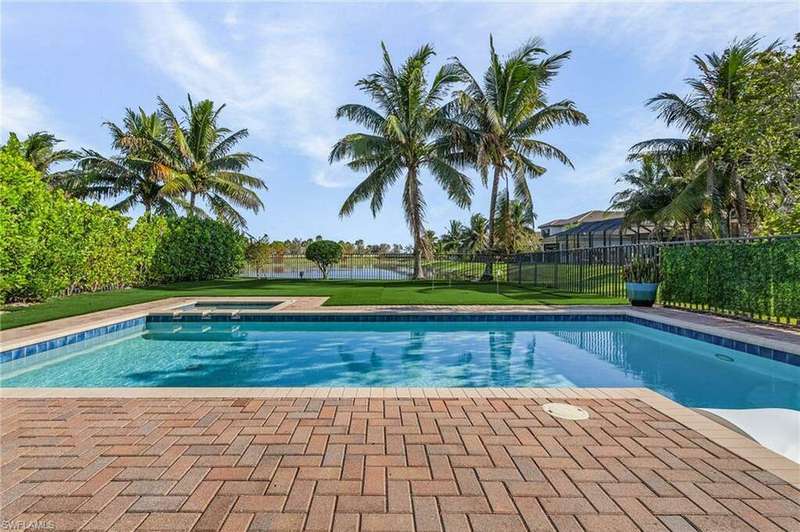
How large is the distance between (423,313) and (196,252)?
11746 millimetres

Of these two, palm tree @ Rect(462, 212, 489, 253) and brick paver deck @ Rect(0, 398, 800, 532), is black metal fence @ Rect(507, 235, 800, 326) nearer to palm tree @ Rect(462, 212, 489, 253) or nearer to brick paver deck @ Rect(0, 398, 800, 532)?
brick paver deck @ Rect(0, 398, 800, 532)

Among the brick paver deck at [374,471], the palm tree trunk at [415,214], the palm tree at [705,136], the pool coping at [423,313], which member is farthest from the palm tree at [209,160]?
the palm tree at [705,136]

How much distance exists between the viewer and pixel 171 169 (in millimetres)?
17312

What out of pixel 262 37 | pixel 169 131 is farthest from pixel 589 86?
pixel 169 131

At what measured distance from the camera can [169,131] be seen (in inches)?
737

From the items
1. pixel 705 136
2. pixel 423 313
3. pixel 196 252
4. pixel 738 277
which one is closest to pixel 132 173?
pixel 196 252

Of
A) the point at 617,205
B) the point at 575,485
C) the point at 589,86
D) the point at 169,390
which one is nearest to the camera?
the point at 575,485

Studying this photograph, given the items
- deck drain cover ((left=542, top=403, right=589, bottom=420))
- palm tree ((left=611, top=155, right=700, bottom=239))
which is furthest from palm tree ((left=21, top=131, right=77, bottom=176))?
palm tree ((left=611, top=155, right=700, bottom=239))

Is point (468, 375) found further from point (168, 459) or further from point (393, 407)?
point (168, 459)

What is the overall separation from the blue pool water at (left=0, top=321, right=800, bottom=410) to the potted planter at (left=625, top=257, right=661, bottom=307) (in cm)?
149

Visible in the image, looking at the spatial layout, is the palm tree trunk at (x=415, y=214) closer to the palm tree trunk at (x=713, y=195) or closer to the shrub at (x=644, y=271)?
the shrub at (x=644, y=271)

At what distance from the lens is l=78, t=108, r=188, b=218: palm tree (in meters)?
16.9

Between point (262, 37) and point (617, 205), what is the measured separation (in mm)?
24203

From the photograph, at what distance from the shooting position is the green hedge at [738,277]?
657cm
